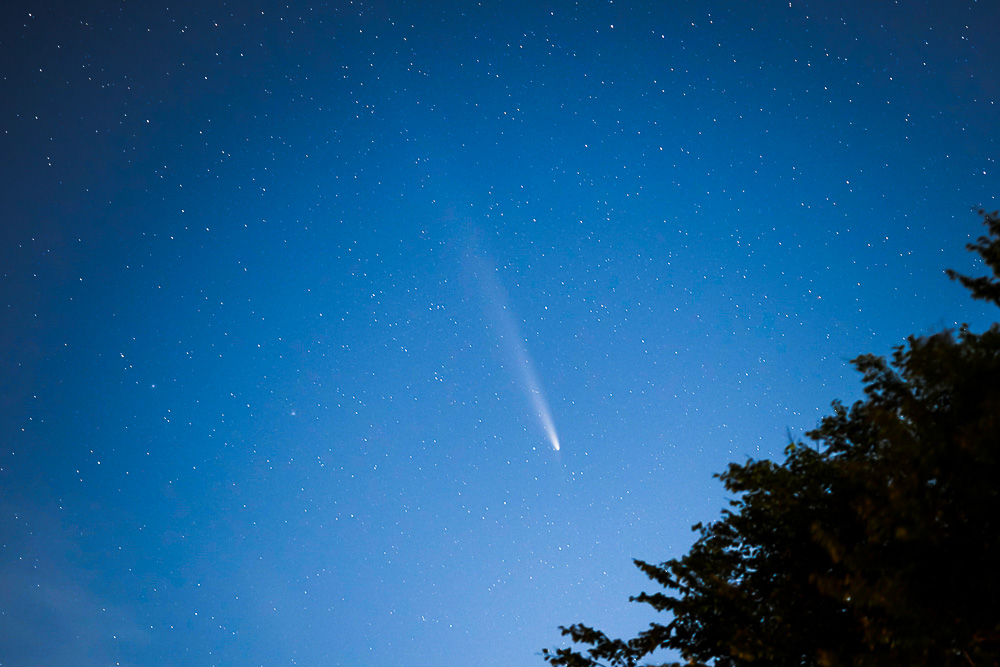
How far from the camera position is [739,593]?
315 inches

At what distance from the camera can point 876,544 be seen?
245 inches

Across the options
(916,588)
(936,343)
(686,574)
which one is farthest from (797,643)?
(936,343)

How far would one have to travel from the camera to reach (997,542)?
5484 millimetres

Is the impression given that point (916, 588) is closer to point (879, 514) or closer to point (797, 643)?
point (879, 514)

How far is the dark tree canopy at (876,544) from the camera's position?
16.8ft

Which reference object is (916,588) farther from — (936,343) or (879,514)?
(936,343)

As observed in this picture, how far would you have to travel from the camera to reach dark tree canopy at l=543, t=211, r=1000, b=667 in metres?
5.12

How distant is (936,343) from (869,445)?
144 inches

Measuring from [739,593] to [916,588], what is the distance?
122 inches

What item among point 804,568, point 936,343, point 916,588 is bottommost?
point 916,588

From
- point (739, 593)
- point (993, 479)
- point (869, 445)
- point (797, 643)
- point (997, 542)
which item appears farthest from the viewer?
point (869, 445)

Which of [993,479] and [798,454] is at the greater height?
[798,454]

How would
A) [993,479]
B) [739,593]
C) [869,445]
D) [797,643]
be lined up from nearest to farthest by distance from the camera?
[993,479] < [797,643] < [739,593] < [869,445]

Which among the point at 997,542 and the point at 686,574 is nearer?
the point at 997,542
